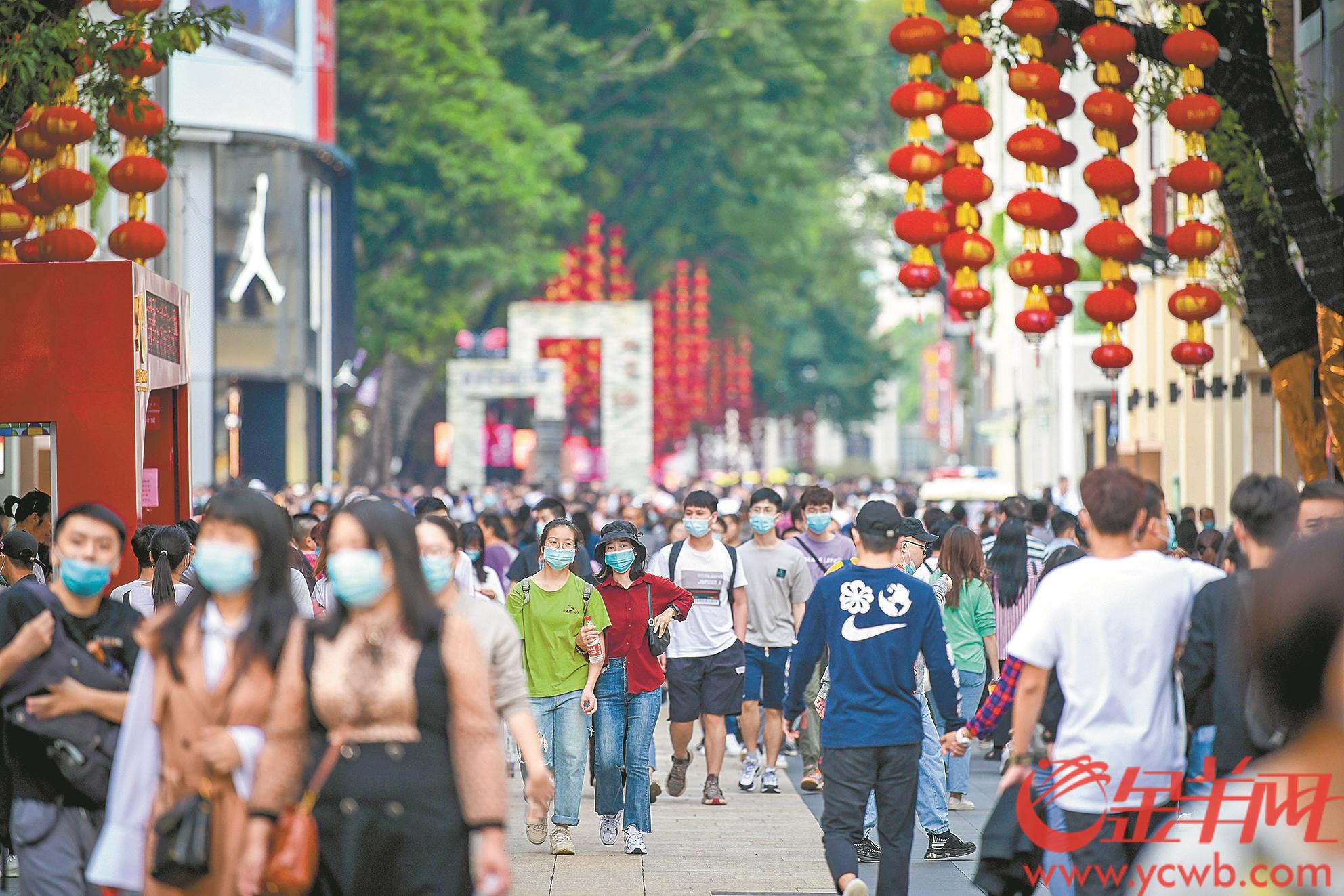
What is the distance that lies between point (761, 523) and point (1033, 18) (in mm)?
3612

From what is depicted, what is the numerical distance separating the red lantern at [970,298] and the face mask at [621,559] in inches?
109

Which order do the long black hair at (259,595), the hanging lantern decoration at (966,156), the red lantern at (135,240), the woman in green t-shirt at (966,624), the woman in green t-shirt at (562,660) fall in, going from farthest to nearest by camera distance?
the red lantern at (135,240) → the hanging lantern decoration at (966,156) → the woman in green t-shirt at (966,624) → the woman in green t-shirt at (562,660) → the long black hair at (259,595)

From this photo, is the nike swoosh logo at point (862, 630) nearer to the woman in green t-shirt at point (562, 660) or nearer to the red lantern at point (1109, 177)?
the woman in green t-shirt at point (562, 660)

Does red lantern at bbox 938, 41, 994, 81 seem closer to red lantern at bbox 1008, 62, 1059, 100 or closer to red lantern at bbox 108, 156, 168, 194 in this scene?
red lantern at bbox 1008, 62, 1059, 100

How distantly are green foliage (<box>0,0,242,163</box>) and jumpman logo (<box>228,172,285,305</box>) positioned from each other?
78.2 feet

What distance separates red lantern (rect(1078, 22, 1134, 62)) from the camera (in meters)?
12.0

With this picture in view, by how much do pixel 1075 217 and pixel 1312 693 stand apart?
8822 mm

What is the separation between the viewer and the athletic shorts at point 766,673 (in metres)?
13.6

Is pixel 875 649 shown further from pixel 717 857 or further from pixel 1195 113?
pixel 1195 113

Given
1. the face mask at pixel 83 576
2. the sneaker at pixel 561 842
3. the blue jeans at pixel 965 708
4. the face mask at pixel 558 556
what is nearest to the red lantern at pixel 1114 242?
the blue jeans at pixel 965 708

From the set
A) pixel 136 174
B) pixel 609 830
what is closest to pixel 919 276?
pixel 609 830

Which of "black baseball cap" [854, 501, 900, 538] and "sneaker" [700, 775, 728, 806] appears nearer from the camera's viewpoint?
"black baseball cap" [854, 501, 900, 538]

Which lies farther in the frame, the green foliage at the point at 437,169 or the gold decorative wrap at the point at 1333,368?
the green foliage at the point at 437,169

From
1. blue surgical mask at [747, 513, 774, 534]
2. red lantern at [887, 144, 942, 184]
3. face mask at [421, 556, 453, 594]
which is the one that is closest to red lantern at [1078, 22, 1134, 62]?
red lantern at [887, 144, 942, 184]
